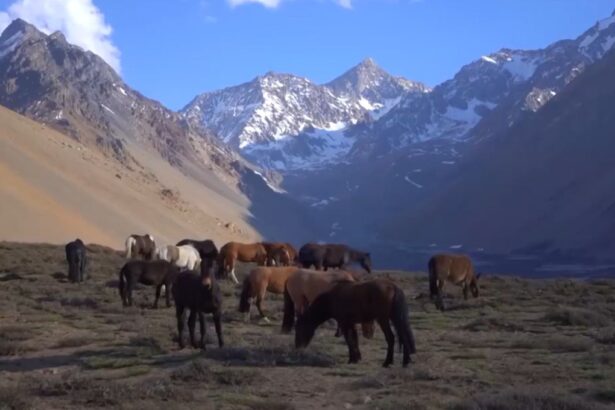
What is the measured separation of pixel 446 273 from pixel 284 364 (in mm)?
13507

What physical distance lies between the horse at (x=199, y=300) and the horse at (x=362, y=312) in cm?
168

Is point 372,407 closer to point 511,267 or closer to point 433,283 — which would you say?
point 433,283

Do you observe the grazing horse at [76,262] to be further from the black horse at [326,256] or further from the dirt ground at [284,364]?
the black horse at [326,256]

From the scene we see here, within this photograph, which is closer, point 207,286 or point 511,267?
point 207,286

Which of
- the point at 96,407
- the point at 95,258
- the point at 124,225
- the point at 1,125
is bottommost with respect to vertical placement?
the point at 96,407

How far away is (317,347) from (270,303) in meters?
9.52

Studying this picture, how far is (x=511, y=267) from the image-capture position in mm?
136625

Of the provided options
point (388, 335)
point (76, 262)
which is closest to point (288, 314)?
point (388, 335)

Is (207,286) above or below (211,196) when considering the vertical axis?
below

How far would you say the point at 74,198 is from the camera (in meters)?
102

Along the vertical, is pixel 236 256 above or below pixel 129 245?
below

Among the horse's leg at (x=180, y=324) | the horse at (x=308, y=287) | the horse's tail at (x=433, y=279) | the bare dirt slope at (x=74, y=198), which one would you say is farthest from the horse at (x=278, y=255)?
the bare dirt slope at (x=74, y=198)

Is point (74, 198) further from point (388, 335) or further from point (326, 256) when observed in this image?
point (388, 335)

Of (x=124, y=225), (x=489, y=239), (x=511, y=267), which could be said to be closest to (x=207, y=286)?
(x=124, y=225)
